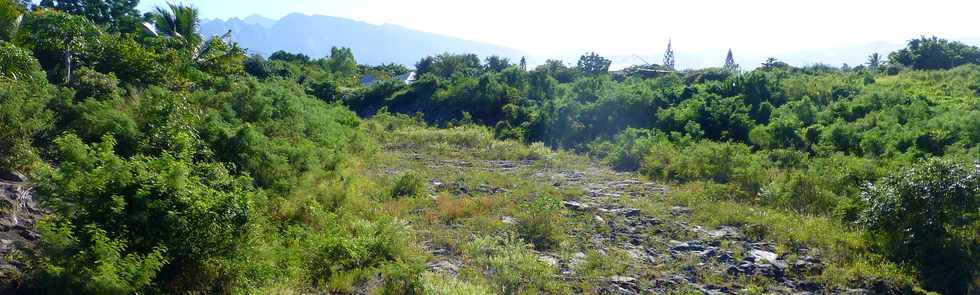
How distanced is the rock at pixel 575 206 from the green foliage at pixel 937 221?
4.32 meters

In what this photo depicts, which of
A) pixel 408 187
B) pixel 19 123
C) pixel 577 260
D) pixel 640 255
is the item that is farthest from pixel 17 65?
pixel 640 255

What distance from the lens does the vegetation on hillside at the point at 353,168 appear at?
17.8 feet

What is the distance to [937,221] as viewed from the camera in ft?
25.1

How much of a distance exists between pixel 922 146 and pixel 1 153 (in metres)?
14.9

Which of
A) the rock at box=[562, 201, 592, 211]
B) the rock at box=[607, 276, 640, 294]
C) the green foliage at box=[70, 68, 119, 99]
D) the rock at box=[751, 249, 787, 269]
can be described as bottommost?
the rock at box=[562, 201, 592, 211]

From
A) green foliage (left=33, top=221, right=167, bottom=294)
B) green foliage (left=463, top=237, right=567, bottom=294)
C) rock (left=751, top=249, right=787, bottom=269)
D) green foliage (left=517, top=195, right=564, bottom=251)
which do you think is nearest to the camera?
green foliage (left=33, top=221, right=167, bottom=294)

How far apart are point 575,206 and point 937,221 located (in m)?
5.19

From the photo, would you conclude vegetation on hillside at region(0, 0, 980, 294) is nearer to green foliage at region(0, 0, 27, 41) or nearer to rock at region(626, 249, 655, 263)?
green foliage at region(0, 0, 27, 41)

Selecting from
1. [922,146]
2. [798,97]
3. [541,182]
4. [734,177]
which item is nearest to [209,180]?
[541,182]

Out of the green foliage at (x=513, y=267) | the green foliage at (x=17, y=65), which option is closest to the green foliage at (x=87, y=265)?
the green foliage at (x=513, y=267)

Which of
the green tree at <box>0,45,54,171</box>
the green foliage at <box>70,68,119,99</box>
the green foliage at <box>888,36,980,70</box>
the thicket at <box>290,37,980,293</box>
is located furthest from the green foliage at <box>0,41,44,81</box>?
the green foliage at <box>888,36,980,70</box>

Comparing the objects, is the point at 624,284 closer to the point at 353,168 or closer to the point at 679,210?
the point at 679,210

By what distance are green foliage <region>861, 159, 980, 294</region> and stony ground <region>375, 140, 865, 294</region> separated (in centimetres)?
108

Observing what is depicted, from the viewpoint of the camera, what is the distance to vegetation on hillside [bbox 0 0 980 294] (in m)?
5.44
